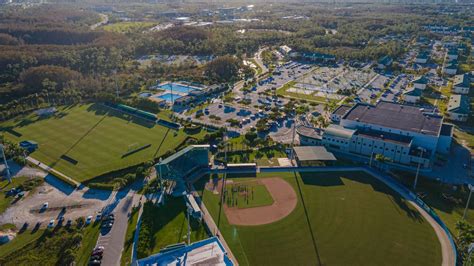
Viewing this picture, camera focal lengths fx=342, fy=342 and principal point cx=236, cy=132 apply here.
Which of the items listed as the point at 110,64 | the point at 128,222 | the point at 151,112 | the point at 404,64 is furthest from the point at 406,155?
the point at 110,64

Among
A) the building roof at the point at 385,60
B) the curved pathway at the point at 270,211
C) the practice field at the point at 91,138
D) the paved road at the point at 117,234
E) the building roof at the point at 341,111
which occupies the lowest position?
the curved pathway at the point at 270,211

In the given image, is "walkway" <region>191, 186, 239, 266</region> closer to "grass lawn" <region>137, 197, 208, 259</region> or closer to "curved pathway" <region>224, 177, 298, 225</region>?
"grass lawn" <region>137, 197, 208, 259</region>

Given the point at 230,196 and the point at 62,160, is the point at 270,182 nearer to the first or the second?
the point at 230,196

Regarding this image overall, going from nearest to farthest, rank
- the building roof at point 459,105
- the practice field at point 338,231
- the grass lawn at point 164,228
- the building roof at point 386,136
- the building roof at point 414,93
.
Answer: the practice field at point 338,231 → the grass lawn at point 164,228 → the building roof at point 386,136 → the building roof at point 459,105 → the building roof at point 414,93

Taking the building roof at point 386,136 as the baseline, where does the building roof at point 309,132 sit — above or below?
below

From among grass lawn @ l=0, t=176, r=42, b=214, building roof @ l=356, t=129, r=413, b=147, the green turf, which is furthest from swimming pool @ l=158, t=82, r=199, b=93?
building roof @ l=356, t=129, r=413, b=147

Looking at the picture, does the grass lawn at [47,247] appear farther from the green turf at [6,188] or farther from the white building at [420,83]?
the white building at [420,83]

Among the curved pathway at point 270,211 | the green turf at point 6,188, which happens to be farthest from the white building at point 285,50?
the green turf at point 6,188
